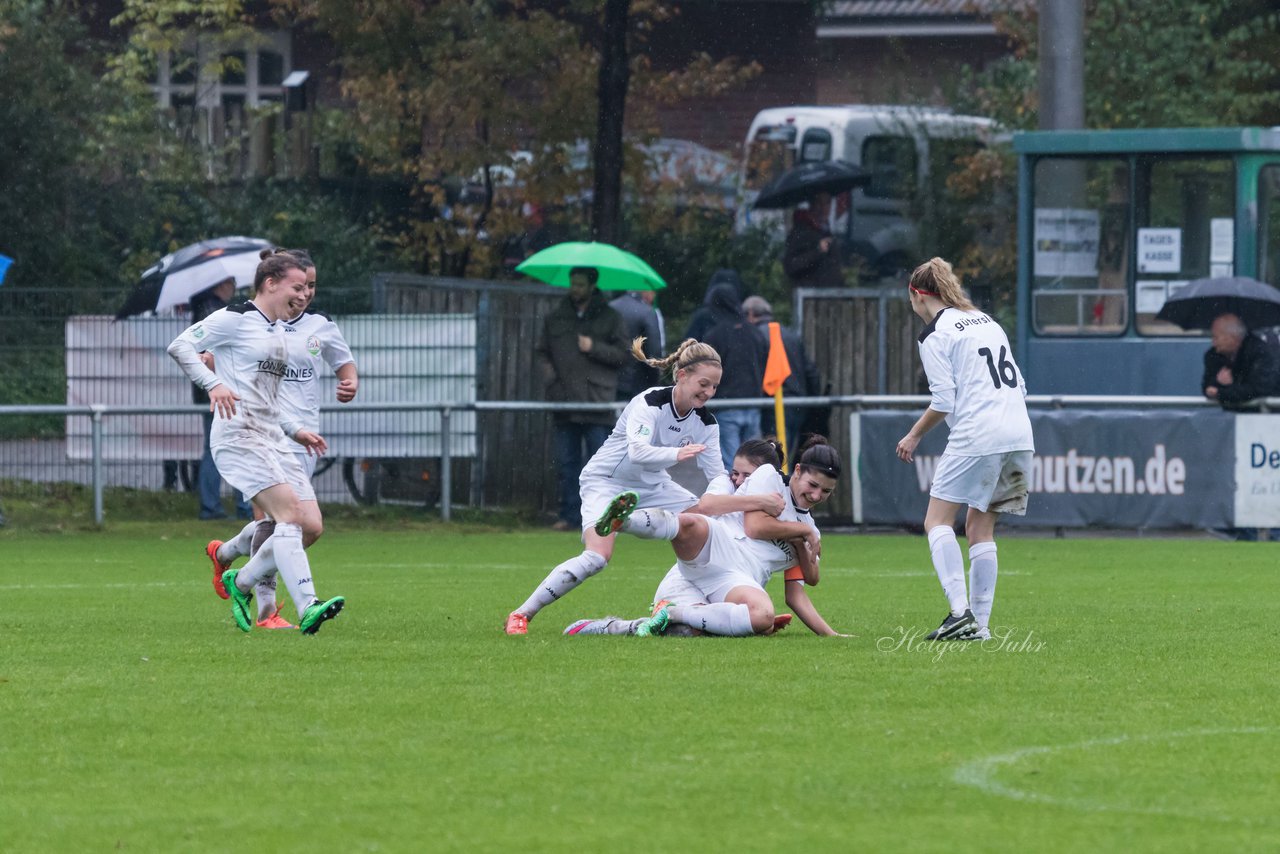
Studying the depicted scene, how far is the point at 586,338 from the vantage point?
62.5 feet

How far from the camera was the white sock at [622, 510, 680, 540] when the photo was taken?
1027cm

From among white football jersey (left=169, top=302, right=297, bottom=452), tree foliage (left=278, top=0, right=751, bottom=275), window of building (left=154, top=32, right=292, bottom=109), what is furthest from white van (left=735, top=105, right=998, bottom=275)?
white football jersey (left=169, top=302, right=297, bottom=452)

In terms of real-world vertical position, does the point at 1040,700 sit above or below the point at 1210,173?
below

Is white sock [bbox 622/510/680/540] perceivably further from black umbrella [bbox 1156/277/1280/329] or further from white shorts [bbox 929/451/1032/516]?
black umbrella [bbox 1156/277/1280/329]

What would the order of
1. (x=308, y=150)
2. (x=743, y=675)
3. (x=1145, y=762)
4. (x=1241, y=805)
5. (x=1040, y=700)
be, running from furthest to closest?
(x=308, y=150)
(x=743, y=675)
(x=1040, y=700)
(x=1145, y=762)
(x=1241, y=805)

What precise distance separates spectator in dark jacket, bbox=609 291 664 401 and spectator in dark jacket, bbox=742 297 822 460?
0.84 m

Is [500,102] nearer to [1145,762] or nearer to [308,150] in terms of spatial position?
[308,150]

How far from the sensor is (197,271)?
62.5 feet

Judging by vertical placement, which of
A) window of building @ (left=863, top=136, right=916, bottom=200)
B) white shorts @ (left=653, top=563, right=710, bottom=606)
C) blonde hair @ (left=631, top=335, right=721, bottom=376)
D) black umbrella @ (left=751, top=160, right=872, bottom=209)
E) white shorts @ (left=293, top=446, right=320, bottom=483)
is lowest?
Result: white shorts @ (left=653, top=563, right=710, bottom=606)

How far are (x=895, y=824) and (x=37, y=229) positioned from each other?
78.3 ft

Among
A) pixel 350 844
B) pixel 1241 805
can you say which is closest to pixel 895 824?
pixel 1241 805

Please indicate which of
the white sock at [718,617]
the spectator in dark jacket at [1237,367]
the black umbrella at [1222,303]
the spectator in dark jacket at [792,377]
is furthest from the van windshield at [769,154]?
the white sock at [718,617]

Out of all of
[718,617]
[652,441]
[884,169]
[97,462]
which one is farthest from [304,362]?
[884,169]

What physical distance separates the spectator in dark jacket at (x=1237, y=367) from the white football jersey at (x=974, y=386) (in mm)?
8107
